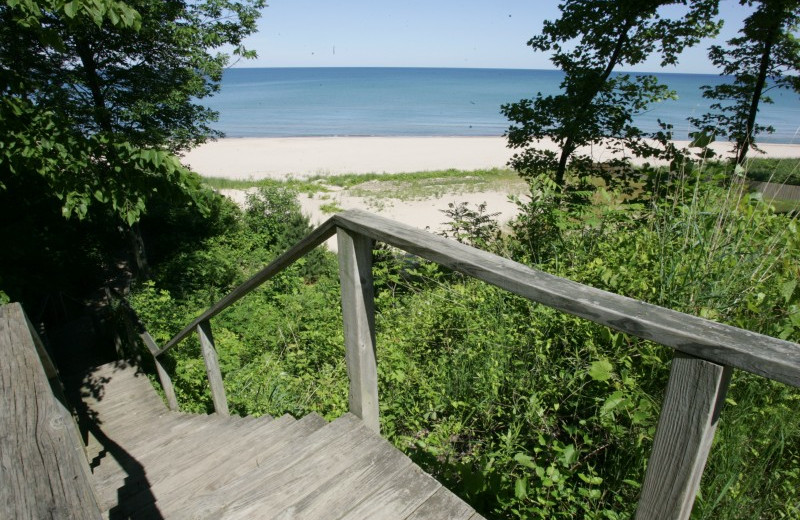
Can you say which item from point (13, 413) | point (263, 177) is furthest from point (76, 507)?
point (263, 177)

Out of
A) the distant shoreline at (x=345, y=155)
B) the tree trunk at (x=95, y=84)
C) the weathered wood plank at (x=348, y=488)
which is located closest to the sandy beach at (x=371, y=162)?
the distant shoreline at (x=345, y=155)

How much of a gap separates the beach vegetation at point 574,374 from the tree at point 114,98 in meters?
2.28

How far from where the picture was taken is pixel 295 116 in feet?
180

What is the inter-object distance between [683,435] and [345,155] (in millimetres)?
32447

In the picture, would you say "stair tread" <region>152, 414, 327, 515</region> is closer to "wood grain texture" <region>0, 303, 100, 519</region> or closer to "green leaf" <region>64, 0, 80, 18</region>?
"wood grain texture" <region>0, 303, 100, 519</region>

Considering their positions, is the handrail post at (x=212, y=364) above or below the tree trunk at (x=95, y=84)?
below

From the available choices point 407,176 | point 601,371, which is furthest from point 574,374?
point 407,176

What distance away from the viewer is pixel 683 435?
0.90 meters

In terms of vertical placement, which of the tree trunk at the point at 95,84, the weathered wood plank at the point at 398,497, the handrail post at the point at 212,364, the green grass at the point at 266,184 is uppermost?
the tree trunk at the point at 95,84

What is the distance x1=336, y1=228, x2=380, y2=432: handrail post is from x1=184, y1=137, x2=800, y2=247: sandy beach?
13.0 meters

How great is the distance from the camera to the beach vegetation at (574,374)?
1734 mm

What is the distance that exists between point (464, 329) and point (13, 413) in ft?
8.96

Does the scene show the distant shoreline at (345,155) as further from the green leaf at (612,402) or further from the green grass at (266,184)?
the green leaf at (612,402)

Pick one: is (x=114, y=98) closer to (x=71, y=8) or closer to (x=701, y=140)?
(x=71, y=8)
